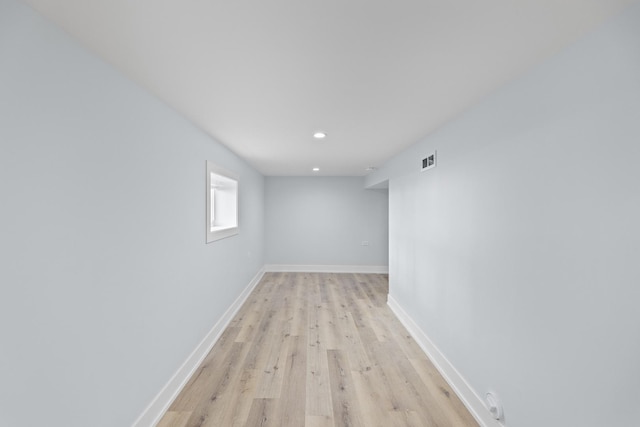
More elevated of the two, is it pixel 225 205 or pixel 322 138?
pixel 322 138

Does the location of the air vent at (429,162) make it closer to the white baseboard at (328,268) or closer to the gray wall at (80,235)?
the gray wall at (80,235)

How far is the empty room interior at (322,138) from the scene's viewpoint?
1.06m

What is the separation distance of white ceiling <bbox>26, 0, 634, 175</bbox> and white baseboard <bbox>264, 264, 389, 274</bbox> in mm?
4863

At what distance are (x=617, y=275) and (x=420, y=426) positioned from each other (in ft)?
5.09

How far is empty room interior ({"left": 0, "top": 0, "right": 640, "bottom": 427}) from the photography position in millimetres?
1059

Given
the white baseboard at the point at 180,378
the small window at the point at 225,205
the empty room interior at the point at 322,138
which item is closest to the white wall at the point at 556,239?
the empty room interior at the point at 322,138

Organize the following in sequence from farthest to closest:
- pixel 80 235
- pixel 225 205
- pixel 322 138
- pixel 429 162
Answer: pixel 225 205 → pixel 322 138 → pixel 429 162 → pixel 80 235

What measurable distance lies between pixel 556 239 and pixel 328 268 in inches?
218

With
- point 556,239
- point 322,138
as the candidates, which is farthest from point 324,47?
point 322,138

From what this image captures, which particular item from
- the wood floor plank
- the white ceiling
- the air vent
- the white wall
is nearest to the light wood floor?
the wood floor plank

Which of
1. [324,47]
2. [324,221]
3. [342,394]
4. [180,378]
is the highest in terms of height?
[324,47]

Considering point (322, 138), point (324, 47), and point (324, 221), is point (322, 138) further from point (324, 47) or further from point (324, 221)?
point (324, 221)

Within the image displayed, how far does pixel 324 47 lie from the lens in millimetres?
1310

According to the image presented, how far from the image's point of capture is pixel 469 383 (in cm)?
208
